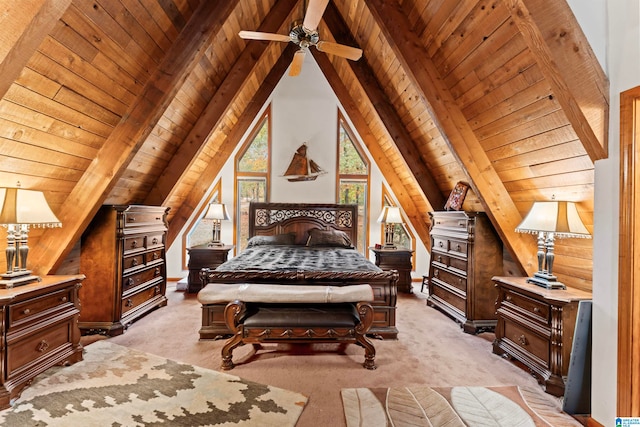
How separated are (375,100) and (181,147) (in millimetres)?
2558

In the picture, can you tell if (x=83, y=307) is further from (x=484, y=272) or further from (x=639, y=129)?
(x=639, y=129)

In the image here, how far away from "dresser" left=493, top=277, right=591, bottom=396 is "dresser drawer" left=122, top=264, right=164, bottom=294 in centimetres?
373

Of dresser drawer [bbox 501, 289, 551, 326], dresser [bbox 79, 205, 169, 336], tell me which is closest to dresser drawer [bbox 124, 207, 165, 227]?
dresser [bbox 79, 205, 169, 336]

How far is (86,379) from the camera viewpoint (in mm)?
2191

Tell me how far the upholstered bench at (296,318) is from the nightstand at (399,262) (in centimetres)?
236

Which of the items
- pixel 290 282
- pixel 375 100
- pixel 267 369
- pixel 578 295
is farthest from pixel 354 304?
pixel 375 100

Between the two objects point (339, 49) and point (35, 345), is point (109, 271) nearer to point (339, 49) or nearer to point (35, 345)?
point (35, 345)

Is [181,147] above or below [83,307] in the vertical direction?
above

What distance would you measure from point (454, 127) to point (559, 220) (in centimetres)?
122

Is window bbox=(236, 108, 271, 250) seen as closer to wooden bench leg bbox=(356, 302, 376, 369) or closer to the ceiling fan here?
the ceiling fan

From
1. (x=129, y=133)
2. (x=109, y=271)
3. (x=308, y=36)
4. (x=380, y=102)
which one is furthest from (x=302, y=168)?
(x=109, y=271)

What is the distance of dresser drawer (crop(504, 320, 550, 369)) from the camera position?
2.24 m

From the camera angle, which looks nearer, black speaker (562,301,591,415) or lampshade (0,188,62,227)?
black speaker (562,301,591,415)

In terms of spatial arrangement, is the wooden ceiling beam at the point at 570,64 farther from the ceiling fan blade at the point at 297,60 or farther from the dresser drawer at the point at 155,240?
the dresser drawer at the point at 155,240
